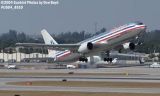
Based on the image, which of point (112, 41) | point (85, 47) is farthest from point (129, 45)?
point (85, 47)

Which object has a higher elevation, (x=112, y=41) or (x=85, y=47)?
(x=112, y=41)

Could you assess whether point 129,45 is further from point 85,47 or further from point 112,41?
point 85,47

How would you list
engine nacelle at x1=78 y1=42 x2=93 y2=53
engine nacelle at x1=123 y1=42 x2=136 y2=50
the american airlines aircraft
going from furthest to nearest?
engine nacelle at x1=78 y1=42 x2=93 y2=53 → engine nacelle at x1=123 y1=42 x2=136 y2=50 → the american airlines aircraft

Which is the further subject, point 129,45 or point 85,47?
point 85,47

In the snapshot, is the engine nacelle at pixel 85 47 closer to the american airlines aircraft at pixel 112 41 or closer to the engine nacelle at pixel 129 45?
the american airlines aircraft at pixel 112 41

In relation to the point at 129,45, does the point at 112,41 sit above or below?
above

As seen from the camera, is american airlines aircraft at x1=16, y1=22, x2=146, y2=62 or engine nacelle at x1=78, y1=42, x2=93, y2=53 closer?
american airlines aircraft at x1=16, y1=22, x2=146, y2=62

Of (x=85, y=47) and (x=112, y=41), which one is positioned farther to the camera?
(x=85, y=47)

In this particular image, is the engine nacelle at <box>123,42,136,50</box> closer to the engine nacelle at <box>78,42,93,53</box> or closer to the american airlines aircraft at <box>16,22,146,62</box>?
the american airlines aircraft at <box>16,22,146,62</box>

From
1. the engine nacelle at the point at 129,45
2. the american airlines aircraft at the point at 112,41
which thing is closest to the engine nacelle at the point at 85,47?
the american airlines aircraft at the point at 112,41

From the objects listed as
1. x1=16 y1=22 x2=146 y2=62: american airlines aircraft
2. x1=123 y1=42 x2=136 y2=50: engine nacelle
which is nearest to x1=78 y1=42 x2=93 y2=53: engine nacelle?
x1=16 y1=22 x2=146 y2=62: american airlines aircraft

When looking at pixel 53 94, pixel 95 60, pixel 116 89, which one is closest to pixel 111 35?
pixel 116 89

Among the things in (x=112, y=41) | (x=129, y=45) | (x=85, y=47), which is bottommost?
(x=129, y=45)

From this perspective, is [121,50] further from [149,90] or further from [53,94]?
[53,94]
